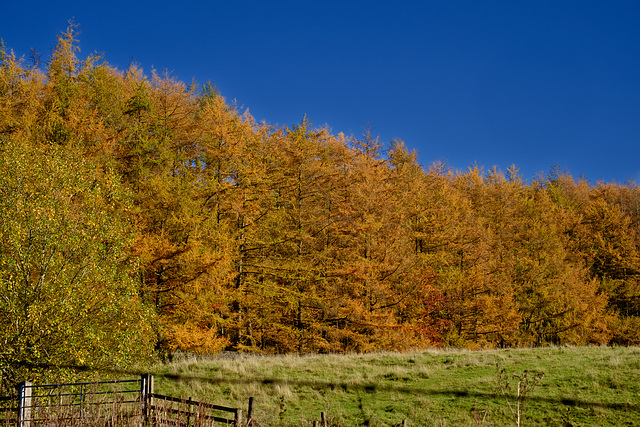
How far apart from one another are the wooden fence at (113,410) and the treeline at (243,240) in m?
1.74

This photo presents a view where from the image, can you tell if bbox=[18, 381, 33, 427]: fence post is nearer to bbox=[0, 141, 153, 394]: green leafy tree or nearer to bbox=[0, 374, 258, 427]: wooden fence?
bbox=[0, 374, 258, 427]: wooden fence

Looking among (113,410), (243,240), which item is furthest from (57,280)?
(243,240)

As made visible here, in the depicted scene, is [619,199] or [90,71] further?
[619,199]

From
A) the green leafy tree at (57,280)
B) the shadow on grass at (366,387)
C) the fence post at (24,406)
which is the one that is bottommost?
the shadow on grass at (366,387)

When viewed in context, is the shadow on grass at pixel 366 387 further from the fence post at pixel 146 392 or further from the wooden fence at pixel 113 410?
the fence post at pixel 146 392

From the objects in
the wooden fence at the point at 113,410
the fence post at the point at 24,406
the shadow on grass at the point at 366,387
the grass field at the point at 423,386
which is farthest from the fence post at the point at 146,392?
the shadow on grass at the point at 366,387

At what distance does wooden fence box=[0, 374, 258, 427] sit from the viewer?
6918mm

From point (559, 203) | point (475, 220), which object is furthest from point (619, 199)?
point (475, 220)

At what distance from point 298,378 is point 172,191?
8698 millimetres

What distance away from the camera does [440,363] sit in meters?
18.4

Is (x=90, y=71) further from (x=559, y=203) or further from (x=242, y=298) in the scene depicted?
(x=559, y=203)

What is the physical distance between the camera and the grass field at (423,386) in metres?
12.7

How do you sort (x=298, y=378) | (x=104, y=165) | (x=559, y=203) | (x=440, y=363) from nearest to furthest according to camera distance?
(x=298, y=378) < (x=440, y=363) < (x=104, y=165) < (x=559, y=203)

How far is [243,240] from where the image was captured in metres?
22.7
